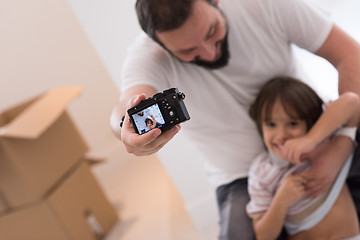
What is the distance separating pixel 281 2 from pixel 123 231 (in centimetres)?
112

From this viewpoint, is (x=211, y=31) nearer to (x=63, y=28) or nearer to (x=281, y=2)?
(x=281, y=2)

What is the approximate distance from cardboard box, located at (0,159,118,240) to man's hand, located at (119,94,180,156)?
0.66 m

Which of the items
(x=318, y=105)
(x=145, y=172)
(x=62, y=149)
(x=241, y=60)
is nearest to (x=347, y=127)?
(x=318, y=105)

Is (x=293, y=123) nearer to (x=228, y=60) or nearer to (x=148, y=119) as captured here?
(x=228, y=60)

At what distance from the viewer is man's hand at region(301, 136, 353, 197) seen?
0.57 m

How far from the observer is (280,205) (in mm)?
685

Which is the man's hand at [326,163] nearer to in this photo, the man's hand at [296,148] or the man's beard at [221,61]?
the man's hand at [296,148]

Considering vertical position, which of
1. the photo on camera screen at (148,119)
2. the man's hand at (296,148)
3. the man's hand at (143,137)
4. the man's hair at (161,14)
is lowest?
the man's hand at (296,148)

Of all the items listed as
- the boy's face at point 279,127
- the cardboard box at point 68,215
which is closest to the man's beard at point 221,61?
the boy's face at point 279,127

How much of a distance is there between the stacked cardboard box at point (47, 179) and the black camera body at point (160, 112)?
0.51 meters

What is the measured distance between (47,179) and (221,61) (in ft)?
2.75

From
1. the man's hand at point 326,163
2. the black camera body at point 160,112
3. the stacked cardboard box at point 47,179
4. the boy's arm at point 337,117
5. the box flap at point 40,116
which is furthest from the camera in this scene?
the stacked cardboard box at point 47,179

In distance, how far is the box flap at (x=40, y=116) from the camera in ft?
2.70

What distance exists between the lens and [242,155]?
0.74m
